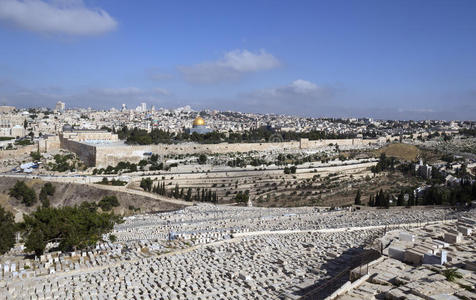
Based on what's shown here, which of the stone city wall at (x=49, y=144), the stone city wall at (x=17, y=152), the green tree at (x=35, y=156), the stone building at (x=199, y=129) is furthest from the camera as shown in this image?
the stone building at (x=199, y=129)

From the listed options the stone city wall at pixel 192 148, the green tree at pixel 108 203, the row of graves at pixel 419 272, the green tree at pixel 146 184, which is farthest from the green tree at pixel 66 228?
the stone city wall at pixel 192 148

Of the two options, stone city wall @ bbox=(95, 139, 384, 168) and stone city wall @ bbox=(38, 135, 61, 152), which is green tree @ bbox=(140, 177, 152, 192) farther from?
stone city wall @ bbox=(38, 135, 61, 152)

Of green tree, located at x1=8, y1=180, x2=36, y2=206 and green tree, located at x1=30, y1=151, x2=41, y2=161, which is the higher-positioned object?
green tree, located at x1=30, y1=151, x2=41, y2=161

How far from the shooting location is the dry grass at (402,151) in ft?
172

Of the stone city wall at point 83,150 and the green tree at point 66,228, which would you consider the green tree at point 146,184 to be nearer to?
the stone city wall at point 83,150

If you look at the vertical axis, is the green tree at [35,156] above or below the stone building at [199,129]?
below

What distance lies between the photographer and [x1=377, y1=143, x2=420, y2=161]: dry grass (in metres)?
52.5

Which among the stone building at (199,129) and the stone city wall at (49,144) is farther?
the stone building at (199,129)

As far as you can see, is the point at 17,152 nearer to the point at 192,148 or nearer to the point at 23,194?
the point at 192,148

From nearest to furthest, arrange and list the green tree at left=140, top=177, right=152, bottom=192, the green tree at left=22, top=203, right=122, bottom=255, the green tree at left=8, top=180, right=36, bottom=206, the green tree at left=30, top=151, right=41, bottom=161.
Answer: the green tree at left=22, top=203, right=122, bottom=255
the green tree at left=8, top=180, right=36, bottom=206
the green tree at left=140, top=177, right=152, bottom=192
the green tree at left=30, top=151, right=41, bottom=161

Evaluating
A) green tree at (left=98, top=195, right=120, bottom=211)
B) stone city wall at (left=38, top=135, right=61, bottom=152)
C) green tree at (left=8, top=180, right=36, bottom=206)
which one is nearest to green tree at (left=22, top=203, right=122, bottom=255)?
green tree at (left=98, top=195, right=120, bottom=211)

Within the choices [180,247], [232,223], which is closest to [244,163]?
[232,223]

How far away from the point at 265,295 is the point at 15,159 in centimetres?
4118

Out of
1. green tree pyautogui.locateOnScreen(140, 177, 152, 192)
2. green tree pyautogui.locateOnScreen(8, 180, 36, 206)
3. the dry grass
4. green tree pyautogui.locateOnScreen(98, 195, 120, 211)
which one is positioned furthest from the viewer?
the dry grass
